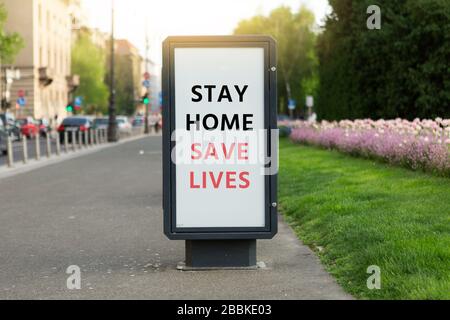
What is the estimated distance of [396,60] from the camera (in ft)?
79.6

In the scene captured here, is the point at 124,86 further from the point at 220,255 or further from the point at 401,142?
the point at 220,255

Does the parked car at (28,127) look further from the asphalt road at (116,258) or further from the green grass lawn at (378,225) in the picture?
the green grass lawn at (378,225)

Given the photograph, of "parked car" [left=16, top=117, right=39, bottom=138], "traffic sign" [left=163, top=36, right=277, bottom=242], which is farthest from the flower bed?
"parked car" [left=16, top=117, right=39, bottom=138]

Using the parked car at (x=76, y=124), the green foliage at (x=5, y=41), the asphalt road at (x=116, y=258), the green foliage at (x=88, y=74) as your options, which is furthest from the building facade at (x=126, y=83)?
the asphalt road at (x=116, y=258)

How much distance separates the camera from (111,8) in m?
44.5

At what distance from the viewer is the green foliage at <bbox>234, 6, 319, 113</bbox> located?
224 feet

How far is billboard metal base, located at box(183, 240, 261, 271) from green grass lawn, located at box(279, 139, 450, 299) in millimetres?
718

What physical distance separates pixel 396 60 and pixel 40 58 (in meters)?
57.6

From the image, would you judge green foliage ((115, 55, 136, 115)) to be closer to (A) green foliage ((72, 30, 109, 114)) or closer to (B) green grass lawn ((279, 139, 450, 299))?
(A) green foliage ((72, 30, 109, 114))

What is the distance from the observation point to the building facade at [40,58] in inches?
2884

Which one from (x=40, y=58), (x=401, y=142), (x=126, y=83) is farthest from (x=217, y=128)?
(x=126, y=83)

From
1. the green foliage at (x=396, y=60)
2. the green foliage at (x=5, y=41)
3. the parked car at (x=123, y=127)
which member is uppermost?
the green foliage at (x=5, y=41)

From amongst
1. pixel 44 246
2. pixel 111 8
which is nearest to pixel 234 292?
pixel 44 246

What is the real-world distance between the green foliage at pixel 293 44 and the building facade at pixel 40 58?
1968 centimetres
